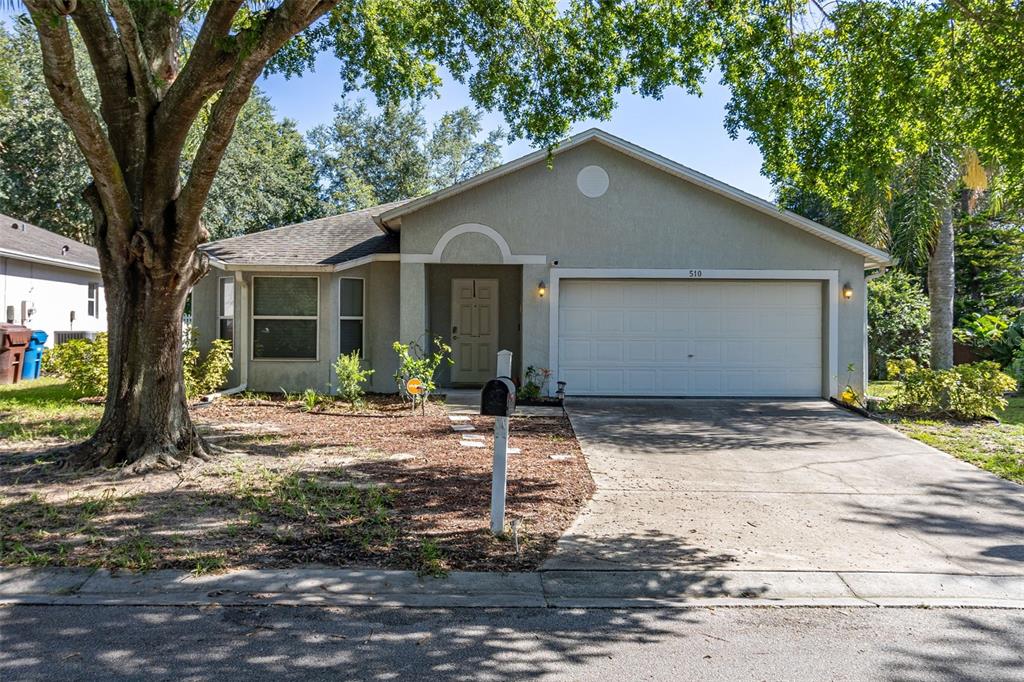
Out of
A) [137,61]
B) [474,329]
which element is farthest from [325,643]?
[474,329]

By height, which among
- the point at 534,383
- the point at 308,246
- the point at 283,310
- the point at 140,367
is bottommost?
the point at 534,383

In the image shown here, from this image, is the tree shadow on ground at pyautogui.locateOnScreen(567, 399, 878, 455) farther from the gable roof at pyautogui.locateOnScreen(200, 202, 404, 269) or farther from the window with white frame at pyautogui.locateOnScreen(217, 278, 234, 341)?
the window with white frame at pyautogui.locateOnScreen(217, 278, 234, 341)

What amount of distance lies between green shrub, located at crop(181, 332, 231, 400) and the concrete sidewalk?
894 centimetres

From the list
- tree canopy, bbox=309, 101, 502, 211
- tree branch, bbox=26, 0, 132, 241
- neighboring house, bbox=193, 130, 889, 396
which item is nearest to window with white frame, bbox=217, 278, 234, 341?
neighboring house, bbox=193, 130, 889, 396

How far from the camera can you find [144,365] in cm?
770

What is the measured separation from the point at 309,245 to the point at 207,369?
3.25 m

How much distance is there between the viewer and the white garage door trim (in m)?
13.8

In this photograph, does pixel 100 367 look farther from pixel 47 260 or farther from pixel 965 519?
pixel 965 519

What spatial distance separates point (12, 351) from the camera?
649 inches

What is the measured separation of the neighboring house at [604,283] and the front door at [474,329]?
1.75 m

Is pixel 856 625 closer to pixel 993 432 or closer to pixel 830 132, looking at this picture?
pixel 830 132

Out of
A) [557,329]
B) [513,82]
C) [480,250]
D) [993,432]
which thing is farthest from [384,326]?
[993,432]

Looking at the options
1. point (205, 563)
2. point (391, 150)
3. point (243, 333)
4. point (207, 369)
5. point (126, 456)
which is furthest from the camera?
point (391, 150)

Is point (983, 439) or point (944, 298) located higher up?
point (944, 298)
